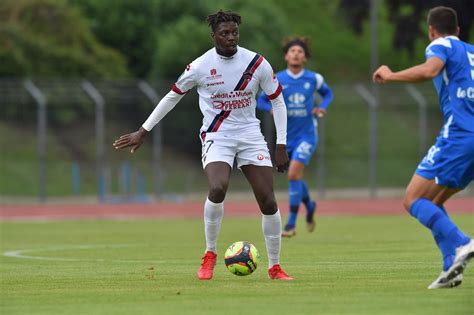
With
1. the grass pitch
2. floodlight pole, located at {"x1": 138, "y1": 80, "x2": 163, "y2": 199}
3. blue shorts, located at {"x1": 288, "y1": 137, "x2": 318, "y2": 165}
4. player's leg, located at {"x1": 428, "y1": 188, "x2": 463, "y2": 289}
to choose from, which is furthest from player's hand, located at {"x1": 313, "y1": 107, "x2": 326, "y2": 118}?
floodlight pole, located at {"x1": 138, "y1": 80, "x2": 163, "y2": 199}

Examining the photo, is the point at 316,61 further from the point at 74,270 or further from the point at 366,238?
the point at 74,270

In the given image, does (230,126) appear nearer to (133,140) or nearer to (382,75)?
(133,140)

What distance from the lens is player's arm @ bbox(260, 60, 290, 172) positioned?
10.9m

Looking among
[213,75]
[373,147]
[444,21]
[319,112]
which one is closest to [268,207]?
[213,75]

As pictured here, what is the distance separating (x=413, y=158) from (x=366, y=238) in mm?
25857

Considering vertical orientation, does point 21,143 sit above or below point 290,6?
below

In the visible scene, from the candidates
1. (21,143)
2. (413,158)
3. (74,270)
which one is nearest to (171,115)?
(21,143)

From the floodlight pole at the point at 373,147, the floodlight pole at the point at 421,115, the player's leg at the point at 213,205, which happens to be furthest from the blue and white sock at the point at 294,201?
the floodlight pole at the point at 421,115

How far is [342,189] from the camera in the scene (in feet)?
139

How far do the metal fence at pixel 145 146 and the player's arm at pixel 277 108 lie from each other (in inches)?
1056

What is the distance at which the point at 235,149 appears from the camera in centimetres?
1094

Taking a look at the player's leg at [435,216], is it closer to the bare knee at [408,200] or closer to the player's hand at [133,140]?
the bare knee at [408,200]

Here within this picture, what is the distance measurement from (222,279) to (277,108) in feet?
5.55

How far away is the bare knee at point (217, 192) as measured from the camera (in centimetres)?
1069
